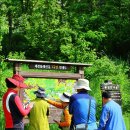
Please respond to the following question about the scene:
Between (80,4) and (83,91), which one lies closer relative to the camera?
(83,91)

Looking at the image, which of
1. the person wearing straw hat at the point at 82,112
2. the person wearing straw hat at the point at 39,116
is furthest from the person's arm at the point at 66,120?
the person wearing straw hat at the point at 82,112

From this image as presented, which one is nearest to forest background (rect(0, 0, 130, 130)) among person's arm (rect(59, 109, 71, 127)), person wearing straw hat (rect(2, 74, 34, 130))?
person's arm (rect(59, 109, 71, 127))

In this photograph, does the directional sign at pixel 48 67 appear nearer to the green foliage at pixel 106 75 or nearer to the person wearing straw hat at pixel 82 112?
the person wearing straw hat at pixel 82 112

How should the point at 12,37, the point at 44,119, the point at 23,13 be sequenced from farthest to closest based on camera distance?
1. the point at 12,37
2. the point at 23,13
3. the point at 44,119

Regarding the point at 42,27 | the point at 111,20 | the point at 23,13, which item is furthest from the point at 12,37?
the point at 111,20

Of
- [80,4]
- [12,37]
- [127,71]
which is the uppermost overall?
[80,4]

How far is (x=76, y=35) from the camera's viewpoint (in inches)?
990

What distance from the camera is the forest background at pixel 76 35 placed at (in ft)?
75.8

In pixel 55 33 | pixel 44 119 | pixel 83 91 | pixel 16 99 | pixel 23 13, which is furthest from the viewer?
pixel 23 13

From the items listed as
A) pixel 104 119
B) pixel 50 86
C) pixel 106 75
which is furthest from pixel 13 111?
pixel 106 75

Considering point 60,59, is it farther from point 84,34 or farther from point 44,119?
point 44,119

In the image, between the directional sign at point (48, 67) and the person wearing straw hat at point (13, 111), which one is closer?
the person wearing straw hat at point (13, 111)

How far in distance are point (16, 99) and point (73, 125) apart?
1225 mm

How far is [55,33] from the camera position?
24.9 meters
